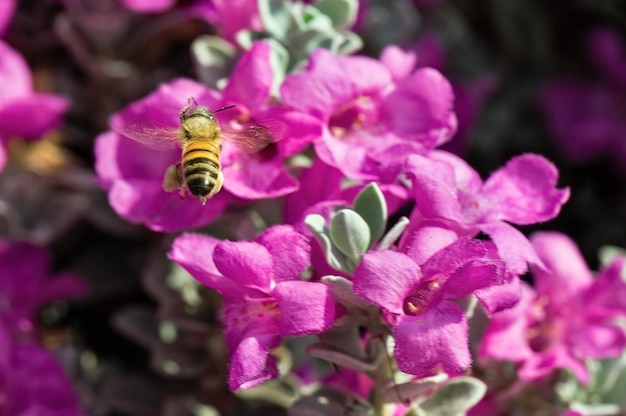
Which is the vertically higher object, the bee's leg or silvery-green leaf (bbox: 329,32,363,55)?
silvery-green leaf (bbox: 329,32,363,55)

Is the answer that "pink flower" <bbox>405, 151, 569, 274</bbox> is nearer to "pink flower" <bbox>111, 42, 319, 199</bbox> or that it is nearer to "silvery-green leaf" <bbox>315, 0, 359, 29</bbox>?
"pink flower" <bbox>111, 42, 319, 199</bbox>

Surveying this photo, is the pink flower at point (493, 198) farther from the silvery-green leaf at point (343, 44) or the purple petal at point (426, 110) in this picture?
the silvery-green leaf at point (343, 44)

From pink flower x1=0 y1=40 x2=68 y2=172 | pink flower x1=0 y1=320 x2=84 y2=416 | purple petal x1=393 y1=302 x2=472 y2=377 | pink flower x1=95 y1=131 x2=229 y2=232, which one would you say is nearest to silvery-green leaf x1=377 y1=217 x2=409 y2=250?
purple petal x1=393 y1=302 x2=472 y2=377

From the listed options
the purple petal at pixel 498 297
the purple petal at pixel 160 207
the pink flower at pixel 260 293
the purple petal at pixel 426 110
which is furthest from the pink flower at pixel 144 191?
the purple petal at pixel 498 297

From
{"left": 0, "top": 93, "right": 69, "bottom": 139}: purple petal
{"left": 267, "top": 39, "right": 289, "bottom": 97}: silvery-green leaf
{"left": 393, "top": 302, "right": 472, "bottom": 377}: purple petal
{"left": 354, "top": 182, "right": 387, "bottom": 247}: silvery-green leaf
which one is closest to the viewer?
{"left": 393, "top": 302, "right": 472, "bottom": 377}: purple petal

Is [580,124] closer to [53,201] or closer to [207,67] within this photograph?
[207,67]

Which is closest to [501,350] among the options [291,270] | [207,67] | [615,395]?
[615,395]

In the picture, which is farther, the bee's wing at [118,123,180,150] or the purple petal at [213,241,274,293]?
the bee's wing at [118,123,180,150]
